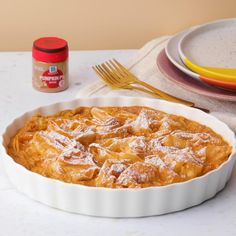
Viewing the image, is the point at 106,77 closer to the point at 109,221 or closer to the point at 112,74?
the point at 112,74

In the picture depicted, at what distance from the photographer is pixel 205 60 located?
76.5 inches

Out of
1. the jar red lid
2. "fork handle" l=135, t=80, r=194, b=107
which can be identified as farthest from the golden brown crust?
the jar red lid

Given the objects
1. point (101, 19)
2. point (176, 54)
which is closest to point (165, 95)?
point (176, 54)

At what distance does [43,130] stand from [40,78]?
1.09 ft

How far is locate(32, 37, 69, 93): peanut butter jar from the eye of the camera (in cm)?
187

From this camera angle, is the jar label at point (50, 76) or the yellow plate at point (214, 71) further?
the jar label at point (50, 76)

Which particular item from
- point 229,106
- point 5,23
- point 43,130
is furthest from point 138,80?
point 5,23

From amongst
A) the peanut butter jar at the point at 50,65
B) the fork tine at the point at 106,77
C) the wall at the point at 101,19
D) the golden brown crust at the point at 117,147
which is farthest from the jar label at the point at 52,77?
the wall at the point at 101,19

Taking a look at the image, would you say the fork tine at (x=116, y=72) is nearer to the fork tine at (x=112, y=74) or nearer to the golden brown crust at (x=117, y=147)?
the fork tine at (x=112, y=74)

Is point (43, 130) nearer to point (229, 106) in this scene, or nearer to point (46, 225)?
point (46, 225)

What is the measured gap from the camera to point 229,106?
1.80 metres

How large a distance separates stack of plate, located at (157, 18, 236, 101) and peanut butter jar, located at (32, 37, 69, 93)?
0.79 ft

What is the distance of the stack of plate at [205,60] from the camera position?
5.85 feet

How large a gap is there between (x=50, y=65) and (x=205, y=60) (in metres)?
0.39
